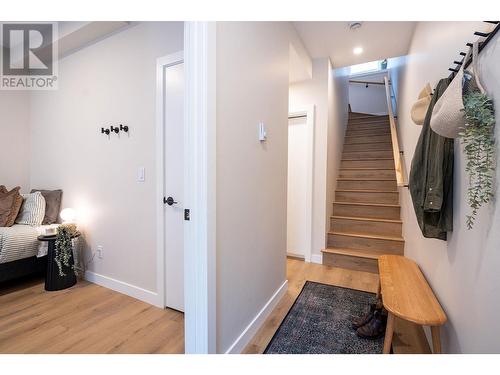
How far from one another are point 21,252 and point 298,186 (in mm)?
3074

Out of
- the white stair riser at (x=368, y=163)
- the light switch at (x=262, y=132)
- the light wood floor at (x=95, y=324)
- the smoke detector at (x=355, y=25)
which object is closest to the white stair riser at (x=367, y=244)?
the light wood floor at (x=95, y=324)

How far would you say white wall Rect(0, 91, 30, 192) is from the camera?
2752 millimetres

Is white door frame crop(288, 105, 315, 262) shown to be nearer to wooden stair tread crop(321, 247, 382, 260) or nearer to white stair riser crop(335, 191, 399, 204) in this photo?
wooden stair tread crop(321, 247, 382, 260)

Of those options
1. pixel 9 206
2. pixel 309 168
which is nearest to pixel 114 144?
pixel 9 206

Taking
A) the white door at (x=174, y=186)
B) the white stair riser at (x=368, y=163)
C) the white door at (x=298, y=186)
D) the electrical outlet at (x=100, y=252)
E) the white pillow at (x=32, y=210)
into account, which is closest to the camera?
the white door at (x=174, y=186)

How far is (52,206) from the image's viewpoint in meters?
2.54

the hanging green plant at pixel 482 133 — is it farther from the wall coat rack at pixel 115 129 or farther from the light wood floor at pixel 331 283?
the wall coat rack at pixel 115 129

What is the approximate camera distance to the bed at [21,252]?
207 centimetres

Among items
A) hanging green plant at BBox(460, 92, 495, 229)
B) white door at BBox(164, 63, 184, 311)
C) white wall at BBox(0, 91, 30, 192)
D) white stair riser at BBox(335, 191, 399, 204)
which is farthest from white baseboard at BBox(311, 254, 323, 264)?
white wall at BBox(0, 91, 30, 192)

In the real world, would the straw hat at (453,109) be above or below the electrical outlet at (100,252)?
above

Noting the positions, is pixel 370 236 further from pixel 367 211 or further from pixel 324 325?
pixel 324 325

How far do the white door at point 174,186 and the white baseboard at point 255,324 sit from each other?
63cm
